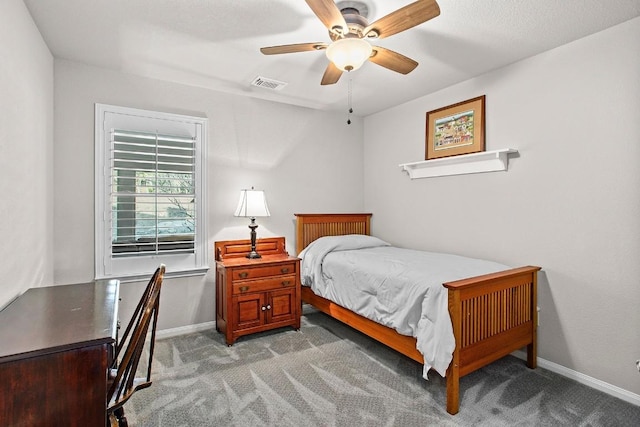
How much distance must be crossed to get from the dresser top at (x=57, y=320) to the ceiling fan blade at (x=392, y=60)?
207cm

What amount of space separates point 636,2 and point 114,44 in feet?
11.5

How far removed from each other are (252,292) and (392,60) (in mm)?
2291

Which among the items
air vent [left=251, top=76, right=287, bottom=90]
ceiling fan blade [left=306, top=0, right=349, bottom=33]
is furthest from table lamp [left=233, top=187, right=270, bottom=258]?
ceiling fan blade [left=306, top=0, right=349, bottom=33]

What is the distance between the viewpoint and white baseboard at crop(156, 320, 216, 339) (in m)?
3.34

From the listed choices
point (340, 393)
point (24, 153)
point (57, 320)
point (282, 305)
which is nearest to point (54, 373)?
point (57, 320)

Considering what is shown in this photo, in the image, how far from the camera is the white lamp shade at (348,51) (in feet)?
6.51

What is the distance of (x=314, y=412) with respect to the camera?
2.13 metres

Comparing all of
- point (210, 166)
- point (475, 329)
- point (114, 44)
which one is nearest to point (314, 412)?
point (475, 329)

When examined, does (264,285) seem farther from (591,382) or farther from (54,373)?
(591,382)

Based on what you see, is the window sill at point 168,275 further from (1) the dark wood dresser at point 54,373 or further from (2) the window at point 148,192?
(1) the dark wood dresser at point 54,373

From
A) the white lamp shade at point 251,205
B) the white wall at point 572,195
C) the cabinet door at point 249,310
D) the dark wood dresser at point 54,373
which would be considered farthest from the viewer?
the white lamp shade at point 251,205

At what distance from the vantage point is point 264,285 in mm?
3352

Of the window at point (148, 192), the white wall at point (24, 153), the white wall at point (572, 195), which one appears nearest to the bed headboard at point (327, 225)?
the window at point (148, 192)

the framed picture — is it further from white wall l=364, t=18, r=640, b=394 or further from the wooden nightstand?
the wooden nightstand
